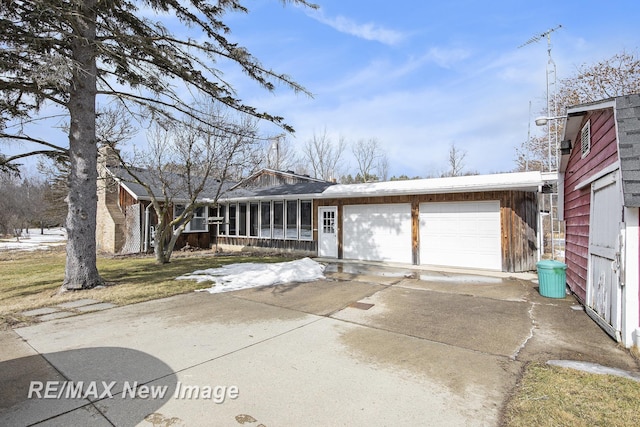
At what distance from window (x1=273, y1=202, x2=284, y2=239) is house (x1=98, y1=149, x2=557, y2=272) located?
4 centimetres

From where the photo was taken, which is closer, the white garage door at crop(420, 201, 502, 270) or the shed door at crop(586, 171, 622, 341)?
the shed door at crop(586, 171, 622, 341)

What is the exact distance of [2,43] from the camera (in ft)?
20.0

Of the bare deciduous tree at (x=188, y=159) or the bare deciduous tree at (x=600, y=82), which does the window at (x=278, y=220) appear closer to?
the bare deciduous tree at (x=188, y=159)

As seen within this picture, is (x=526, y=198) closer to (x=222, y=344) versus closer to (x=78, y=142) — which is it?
(x=222, y=344)

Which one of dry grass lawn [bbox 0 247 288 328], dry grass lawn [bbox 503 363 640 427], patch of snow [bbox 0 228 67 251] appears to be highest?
patch of snow [bbox 0 228 67 251]

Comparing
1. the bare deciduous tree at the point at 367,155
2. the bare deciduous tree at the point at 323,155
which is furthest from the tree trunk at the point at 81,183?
the bare deciduous tree at the point at 367,155

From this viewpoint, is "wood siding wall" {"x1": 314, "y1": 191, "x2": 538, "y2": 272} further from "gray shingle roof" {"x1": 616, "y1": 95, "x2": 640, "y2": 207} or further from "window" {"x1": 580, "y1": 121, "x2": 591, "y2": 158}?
"gray shingle roof" {"x1": 616, "y1": 95, "x2": 640, "y2": 207}

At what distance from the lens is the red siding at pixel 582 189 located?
4.66 metres

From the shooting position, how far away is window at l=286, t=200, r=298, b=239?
13742mm

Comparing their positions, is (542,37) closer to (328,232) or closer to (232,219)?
(328,232)

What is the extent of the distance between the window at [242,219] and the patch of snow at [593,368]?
13456 millimetres

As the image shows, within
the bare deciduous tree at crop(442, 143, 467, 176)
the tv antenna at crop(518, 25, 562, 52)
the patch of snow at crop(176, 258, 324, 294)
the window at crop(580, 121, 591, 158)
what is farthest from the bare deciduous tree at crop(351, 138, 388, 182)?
the window at crop(580, 121, 591, 158)

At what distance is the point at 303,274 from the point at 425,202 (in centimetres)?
462

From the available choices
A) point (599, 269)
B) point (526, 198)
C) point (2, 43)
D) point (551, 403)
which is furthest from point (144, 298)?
point (526, 198)
